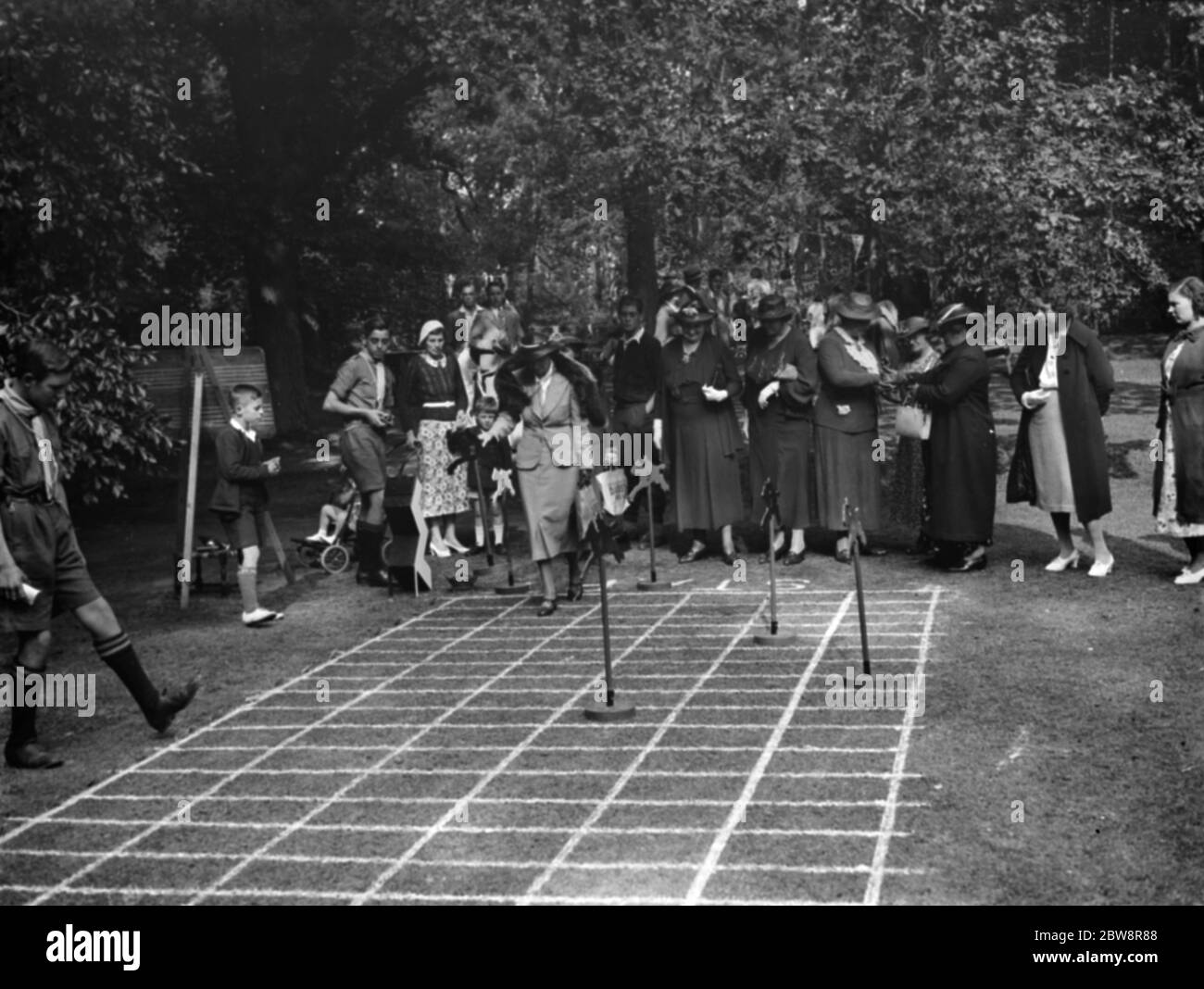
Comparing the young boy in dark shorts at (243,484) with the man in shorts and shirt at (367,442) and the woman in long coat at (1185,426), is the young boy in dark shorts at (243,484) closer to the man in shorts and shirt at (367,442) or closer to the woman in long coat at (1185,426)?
the man in shorts and shirt at (367,442)

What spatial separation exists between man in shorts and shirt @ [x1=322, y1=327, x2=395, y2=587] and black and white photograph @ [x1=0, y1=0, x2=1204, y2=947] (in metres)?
0.03

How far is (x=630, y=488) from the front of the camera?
14500 mm

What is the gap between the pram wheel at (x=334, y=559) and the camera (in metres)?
13.5

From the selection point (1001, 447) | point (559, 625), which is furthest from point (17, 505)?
point (1001, 447)

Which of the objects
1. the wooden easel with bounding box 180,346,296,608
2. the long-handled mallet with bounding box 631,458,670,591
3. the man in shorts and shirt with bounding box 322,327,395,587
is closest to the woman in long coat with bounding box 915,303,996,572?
the long-handled mallet with bounding box 631,458,670,591

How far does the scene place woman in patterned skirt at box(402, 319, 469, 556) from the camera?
44.6ft

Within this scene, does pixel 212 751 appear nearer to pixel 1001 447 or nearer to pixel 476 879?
pixel 476 879

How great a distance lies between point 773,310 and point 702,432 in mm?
1149

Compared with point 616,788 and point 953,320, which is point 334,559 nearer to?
point 953,320

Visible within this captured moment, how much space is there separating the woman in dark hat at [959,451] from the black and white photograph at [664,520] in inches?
1.4

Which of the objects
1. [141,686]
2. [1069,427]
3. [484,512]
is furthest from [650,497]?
[141,686]

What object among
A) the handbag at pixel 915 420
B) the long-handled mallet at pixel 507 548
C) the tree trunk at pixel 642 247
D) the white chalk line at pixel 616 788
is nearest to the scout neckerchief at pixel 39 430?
the white chalk line at pixel 616 788

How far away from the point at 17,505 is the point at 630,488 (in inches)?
287

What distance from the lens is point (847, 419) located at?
42.7 ft
